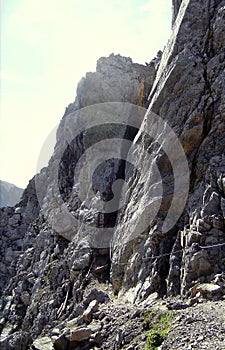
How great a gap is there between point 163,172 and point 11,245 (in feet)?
121

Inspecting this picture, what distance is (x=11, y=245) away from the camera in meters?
51.0

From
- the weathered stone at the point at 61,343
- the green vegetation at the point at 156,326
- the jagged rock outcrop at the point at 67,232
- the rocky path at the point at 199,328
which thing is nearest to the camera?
the rocky path at the point at 199,328

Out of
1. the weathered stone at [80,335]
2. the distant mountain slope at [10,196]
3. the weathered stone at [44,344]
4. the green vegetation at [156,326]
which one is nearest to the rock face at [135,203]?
the weathered stone at [80,335]

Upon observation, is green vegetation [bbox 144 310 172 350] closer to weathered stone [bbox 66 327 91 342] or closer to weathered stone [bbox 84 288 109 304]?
weathered stone [bbox 66 327 91 342]

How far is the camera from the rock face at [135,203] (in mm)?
16875

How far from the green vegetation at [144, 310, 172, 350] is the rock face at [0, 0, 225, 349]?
131 centimetres

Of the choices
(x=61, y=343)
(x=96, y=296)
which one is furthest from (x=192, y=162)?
(x=61, y=343)

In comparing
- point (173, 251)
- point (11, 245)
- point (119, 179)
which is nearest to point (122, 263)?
point (173, 251)

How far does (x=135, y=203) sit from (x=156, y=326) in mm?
9695

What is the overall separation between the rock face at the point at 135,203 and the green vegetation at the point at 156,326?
1313 mm

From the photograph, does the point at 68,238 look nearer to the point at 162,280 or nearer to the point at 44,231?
the point at 44,231

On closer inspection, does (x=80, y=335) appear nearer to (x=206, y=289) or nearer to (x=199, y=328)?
(x=206, y=289)

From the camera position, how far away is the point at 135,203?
2269 centimetres

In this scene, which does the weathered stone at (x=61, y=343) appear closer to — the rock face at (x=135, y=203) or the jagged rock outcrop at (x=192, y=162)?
the rock face at (x=135, y=203)
